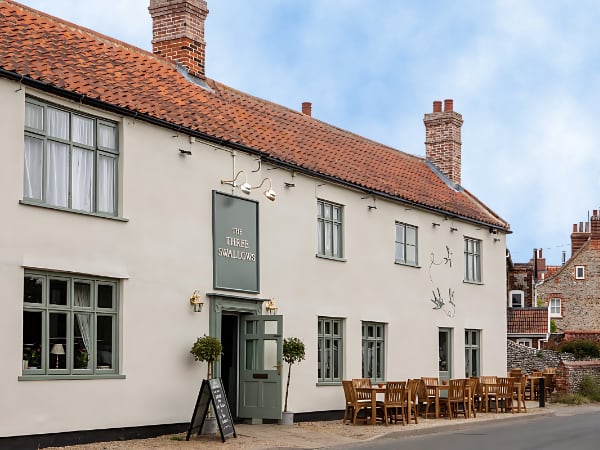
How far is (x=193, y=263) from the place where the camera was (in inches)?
743

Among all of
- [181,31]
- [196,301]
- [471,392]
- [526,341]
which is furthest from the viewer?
[526,341]

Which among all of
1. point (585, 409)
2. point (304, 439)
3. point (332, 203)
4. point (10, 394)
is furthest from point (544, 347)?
point (10, 394)

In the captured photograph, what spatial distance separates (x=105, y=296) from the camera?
1697cm

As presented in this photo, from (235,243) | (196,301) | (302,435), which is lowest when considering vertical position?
(302,435)

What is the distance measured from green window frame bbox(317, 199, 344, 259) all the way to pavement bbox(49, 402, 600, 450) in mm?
3868

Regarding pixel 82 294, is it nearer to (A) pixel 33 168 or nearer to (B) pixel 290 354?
(A) pixel 33 168

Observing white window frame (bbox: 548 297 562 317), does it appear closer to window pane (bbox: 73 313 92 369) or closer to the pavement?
the pavement

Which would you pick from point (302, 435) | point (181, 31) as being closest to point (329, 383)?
point (302, 435)

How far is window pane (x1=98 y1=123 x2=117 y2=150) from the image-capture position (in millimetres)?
17141

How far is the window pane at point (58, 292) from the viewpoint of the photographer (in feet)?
52.5

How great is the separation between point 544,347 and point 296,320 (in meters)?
30.7

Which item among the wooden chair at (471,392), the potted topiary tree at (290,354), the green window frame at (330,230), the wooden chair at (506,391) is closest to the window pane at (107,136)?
the potted topiary tree at (290,354)

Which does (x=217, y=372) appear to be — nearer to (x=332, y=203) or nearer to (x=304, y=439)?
(x=304, y=439)

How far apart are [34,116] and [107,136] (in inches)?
64.1
